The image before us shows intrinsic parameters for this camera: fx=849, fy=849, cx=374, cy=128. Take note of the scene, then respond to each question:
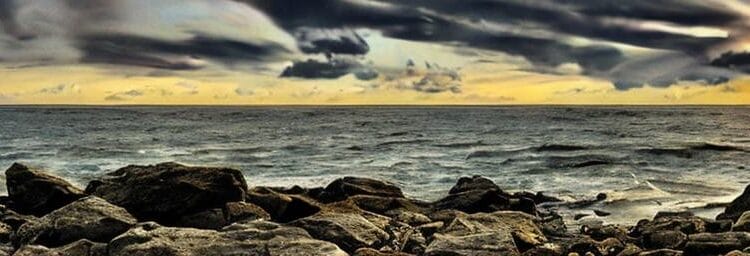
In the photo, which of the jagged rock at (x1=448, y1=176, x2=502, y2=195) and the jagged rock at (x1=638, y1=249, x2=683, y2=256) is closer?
the jagged rock at (x1=638, y1=249, x2=683, y2=256)

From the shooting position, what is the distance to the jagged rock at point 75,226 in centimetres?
1343

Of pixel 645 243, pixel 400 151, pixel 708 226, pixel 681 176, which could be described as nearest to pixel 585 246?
pixel 645 243

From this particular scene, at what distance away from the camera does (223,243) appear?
11508mm

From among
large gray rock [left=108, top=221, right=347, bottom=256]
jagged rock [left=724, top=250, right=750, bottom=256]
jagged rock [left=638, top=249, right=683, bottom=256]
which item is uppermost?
large gray rock [left=108, top=221, right=347, bottom=256]

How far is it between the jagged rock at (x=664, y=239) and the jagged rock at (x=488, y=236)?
5.65ft

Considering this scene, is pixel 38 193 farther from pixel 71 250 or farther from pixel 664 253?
pixel 664 253

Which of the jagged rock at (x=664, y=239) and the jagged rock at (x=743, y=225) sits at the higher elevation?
the jagged rock at (x=743, y=225)

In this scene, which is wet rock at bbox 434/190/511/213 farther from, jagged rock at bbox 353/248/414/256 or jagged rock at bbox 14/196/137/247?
jagged rock at bbox 14/196/137/247

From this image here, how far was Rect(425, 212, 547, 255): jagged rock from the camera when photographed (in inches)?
472

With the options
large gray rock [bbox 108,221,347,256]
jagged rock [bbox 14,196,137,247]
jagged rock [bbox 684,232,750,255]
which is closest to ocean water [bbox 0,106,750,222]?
jagged rock [bbox 684,232,750,255]

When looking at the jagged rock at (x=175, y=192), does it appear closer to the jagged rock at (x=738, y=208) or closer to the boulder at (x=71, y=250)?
the boulder at (x=71, y=250)

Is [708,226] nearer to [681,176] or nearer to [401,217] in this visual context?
[401,217]

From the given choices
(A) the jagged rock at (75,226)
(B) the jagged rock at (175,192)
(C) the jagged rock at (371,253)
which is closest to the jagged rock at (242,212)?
(B) the jagged rock at (175,192)

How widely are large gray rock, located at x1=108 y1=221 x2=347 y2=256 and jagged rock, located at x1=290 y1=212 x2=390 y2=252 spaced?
2.96 ft
